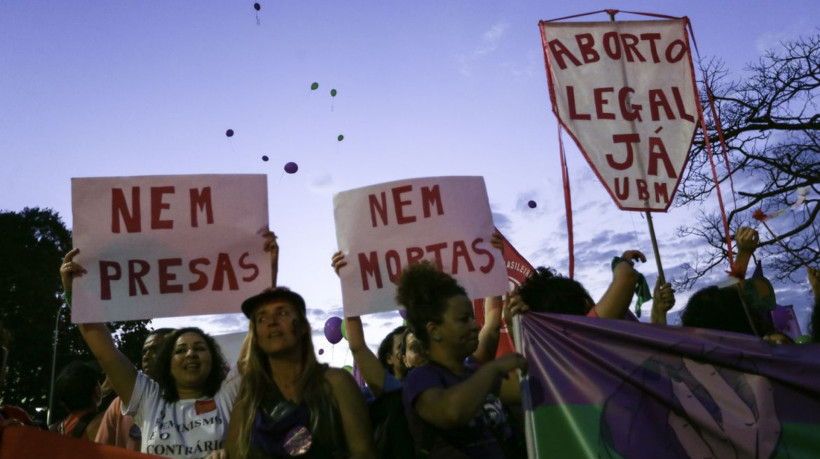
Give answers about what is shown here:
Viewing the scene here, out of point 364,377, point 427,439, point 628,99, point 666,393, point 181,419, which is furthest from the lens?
point 628,99

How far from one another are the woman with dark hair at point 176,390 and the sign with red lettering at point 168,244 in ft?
0.41

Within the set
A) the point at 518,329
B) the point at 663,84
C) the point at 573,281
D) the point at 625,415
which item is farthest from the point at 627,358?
the point at 663,84

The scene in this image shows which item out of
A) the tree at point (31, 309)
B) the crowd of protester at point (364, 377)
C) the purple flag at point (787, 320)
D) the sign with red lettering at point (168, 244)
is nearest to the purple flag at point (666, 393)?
the crowd of protester at point (364, 377)

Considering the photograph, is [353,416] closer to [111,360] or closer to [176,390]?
[176,390]

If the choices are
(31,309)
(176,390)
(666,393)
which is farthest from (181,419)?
(31,309)

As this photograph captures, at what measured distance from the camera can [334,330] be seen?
10.6 metres

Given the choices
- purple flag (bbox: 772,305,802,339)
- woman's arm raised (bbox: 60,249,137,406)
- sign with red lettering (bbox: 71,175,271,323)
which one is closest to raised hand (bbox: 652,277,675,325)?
sign with red lettering (bbox: 71,175,271,323)

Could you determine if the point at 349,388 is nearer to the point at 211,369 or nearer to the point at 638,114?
the point at 211,369

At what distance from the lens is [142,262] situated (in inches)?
165

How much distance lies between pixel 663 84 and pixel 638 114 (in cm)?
31

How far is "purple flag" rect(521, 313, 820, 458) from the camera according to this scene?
299 centimetres

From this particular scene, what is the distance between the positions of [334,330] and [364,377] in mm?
7086

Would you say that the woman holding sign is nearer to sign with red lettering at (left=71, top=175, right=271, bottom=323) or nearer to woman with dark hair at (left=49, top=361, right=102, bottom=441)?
sign with red lettering at (left=71, top=175, right=271, bottom=323)

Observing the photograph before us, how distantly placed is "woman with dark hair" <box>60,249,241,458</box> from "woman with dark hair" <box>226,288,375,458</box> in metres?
0.38
